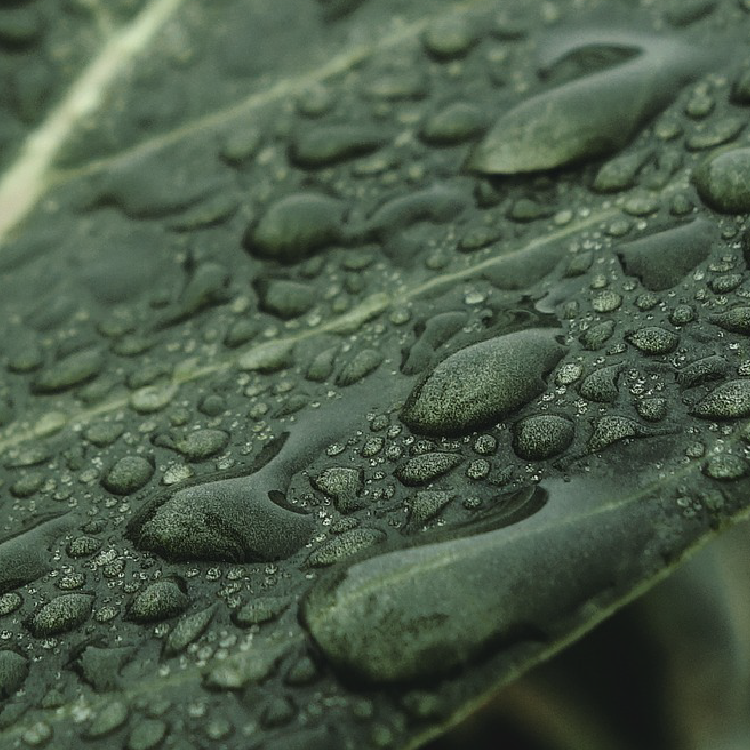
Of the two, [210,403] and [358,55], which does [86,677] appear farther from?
[358,55]

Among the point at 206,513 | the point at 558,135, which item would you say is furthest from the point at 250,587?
the point at 558,135

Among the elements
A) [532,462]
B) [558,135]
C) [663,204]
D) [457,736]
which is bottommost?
[457,736]

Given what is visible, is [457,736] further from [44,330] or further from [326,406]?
[44,330]

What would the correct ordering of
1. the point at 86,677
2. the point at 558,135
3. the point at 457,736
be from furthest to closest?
the point at 457,736
the point at 558,135
the point at 86,677

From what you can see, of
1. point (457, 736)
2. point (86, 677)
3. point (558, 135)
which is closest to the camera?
point (86, 677)

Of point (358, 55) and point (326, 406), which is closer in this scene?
point (326, 406)

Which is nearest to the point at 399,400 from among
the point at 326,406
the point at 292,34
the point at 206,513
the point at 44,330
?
→ the point at 326,406

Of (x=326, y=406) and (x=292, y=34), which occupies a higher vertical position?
(x=292, y=34)
